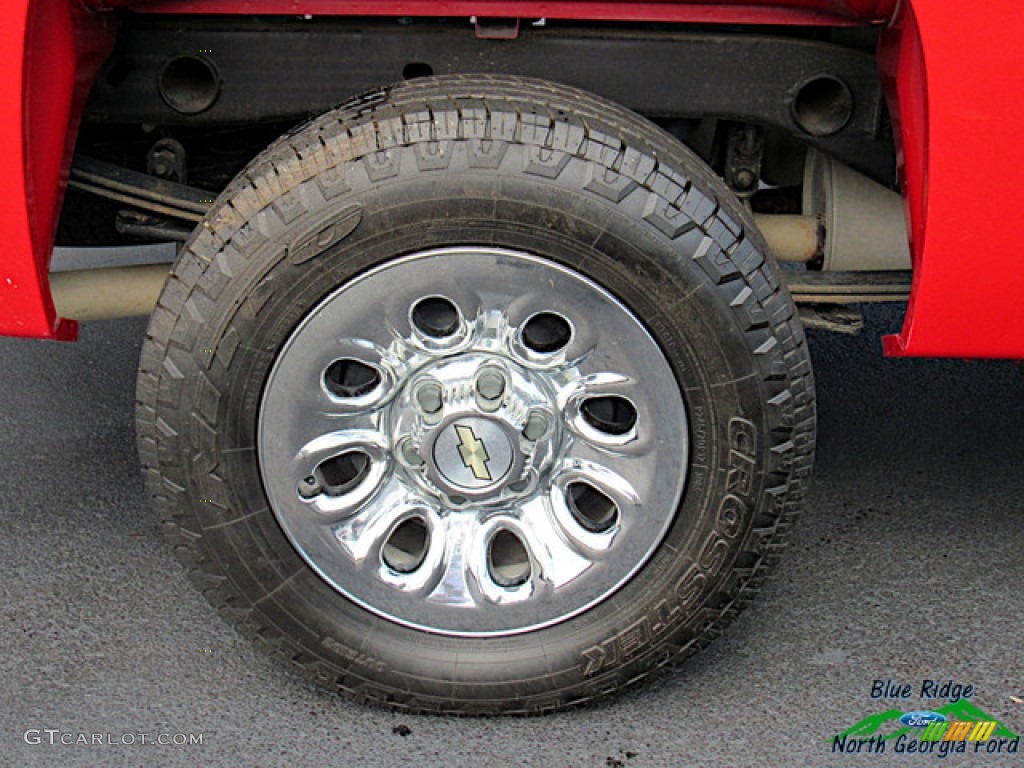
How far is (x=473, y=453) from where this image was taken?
235cm

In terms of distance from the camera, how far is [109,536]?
309cm

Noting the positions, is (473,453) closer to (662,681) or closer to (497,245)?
(497,245)

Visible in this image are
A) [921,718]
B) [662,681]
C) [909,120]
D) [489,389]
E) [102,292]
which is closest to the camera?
[909,120]

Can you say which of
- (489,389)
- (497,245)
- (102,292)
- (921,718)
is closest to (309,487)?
(489,389)

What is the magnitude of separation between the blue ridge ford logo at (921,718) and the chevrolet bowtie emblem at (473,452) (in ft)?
3.30

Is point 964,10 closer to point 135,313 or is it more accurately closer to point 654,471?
point 654,471

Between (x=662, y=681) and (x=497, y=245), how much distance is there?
1033mm

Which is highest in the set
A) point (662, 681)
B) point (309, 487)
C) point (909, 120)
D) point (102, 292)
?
point (909, 120)

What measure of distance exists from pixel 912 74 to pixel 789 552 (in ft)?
4.39

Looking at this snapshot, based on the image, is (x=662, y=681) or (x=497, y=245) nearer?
(x=497, y=245)

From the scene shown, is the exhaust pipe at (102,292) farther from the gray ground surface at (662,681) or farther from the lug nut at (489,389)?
the lug nut at (489,389)

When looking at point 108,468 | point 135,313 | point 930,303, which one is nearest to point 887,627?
point 930,303

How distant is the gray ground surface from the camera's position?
238cm

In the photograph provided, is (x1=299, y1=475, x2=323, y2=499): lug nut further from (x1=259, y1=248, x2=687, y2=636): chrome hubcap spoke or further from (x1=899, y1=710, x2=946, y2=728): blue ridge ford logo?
(x1=899, y1=710, x2=946, y2=728): blue ridge ford logo
